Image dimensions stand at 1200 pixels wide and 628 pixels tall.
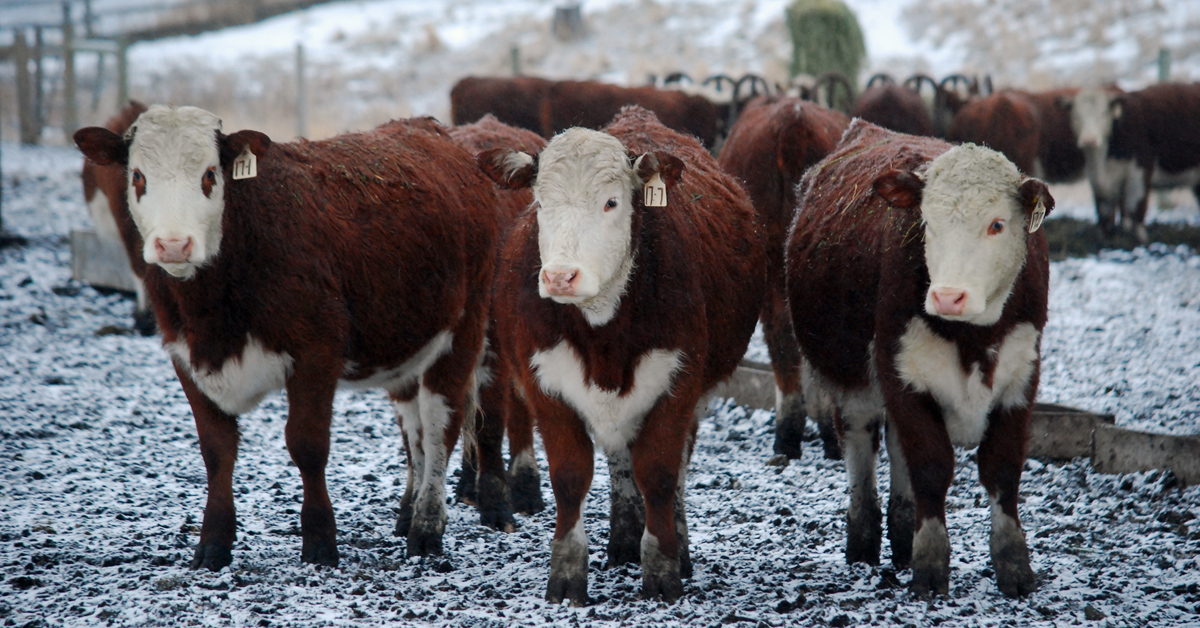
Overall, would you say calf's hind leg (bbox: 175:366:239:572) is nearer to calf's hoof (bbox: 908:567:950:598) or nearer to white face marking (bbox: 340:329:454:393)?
white face marking (bbox: 340:329:454:393)

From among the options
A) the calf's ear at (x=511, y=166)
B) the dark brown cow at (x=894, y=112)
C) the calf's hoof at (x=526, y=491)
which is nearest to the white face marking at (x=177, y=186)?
the calf's ear at (x=511, y=166)

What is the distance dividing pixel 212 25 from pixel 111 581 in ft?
115

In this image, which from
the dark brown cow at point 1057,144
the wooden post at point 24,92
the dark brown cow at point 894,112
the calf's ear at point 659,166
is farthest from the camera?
the wooden post at point 24,92

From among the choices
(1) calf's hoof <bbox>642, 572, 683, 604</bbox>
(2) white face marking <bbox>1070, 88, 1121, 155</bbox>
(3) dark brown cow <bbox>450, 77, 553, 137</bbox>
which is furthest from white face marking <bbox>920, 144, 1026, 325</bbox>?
(2) white face marking <bbox>1070, 88, 1121, 155</bbox>

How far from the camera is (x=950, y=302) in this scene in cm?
429

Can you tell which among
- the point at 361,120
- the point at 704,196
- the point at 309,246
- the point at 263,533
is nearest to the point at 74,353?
the point at 263,533

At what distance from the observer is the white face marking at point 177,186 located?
4625mm

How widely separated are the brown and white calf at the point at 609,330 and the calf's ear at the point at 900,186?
32.5 inches

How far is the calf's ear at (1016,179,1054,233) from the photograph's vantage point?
448cm

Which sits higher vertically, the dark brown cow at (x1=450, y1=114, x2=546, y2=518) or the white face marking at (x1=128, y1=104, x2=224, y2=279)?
the white face marking at (x1=128, y1=104, x2=224, y2=279)

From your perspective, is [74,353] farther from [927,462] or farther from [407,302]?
[927,462]

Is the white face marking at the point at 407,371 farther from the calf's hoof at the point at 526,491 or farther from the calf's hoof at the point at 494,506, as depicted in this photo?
the calf's hoof at the point at 526,491

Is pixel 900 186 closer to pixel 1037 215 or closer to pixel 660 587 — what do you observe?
pixel 1037 215

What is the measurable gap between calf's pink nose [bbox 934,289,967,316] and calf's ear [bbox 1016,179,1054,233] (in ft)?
1.68
